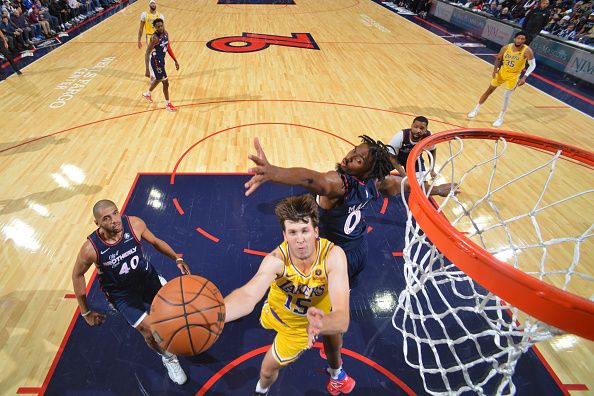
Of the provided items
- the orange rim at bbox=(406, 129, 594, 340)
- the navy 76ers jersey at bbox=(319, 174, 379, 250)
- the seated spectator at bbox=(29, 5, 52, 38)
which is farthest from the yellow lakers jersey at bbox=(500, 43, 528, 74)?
the seated spectator at bbox=(29, 5, 52, 38)

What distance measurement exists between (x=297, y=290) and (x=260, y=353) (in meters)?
1.22

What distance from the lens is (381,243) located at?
4.32 meters

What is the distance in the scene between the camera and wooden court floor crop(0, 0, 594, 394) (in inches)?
141

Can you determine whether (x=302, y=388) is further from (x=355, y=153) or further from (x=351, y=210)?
(x=355, y=153)

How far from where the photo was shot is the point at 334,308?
1940 millimetres

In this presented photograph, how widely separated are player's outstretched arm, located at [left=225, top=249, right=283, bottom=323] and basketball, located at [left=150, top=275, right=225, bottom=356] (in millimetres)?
63

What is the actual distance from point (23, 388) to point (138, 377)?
0.91 metres

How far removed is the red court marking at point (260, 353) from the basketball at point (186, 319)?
1.10 meters

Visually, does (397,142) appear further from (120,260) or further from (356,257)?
(120,260)

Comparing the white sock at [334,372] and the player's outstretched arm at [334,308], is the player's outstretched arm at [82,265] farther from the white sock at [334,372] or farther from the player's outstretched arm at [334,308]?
the white sock at [334,372]

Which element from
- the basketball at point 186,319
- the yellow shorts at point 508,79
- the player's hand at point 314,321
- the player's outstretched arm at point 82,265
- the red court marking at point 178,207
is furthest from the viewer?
the yellow shorts at point 508,79

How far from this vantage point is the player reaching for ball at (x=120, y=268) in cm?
254

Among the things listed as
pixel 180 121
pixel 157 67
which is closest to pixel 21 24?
pixel 157 67

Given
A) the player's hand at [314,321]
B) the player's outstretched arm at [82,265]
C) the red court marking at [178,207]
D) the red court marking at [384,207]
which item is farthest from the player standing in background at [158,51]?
the player's hand at [314,321]
